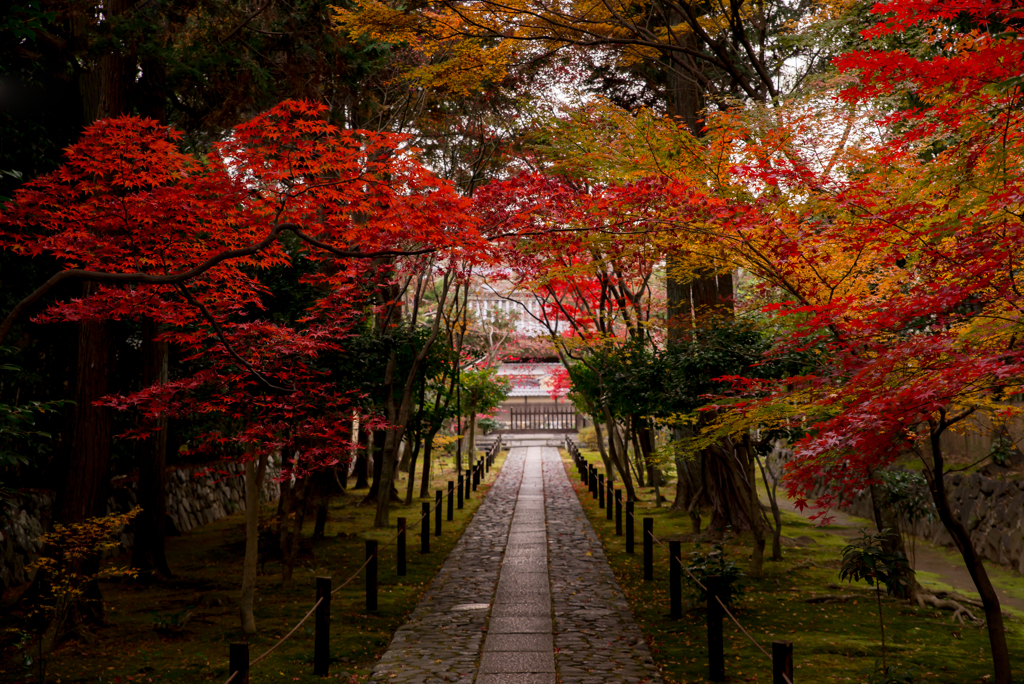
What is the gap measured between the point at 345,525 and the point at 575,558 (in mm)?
6272

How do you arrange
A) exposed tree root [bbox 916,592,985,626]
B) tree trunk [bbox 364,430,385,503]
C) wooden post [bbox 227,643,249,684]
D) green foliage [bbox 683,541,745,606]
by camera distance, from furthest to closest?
tree trunk [bbox 364,430,385,503]
exposed tree root [bbox 916,592,985,626]
green foliage [bbox 683,541,745,606]
wooden post [bbox 227,643,249,684]

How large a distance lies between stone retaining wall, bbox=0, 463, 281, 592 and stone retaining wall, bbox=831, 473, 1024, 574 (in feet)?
37.5

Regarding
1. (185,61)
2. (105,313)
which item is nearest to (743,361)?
(105,313)

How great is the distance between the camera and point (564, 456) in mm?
33188

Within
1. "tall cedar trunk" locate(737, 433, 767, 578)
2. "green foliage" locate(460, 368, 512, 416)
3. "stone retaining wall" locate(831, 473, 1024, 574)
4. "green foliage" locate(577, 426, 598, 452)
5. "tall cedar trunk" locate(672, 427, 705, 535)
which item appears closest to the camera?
"tall cedar trunk" locate(737, 433, 767, 578)

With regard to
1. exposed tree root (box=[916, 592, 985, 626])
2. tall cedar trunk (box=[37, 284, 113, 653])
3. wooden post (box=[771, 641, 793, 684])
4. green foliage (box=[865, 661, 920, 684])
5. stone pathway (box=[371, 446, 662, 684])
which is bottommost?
exposed tree root (box=[916, 592, 985, 626])

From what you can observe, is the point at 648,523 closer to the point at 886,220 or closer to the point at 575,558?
the point at 575,558

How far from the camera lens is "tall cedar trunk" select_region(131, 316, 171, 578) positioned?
10141mm

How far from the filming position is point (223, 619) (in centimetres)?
823

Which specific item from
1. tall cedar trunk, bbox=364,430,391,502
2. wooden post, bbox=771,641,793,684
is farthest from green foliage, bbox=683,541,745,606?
tall cedar trunk, bbox=364,430,391,502

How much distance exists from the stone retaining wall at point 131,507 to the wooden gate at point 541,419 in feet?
79.9

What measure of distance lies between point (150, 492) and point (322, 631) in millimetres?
5669

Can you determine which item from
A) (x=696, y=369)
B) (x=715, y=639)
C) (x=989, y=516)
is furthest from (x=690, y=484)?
(x=715, y=639)

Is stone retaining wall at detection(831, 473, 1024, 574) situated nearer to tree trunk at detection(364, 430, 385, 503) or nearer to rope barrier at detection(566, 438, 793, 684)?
rope barrier at detection(566, 438, 793, 684)
